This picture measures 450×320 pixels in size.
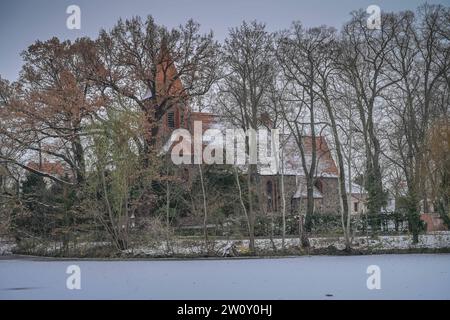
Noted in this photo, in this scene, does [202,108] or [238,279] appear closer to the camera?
[238,279]

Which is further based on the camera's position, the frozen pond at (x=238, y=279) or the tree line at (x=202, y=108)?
the tree line at (x=202, y=108)

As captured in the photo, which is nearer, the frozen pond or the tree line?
the frozen pond

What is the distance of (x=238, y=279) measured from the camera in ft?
A: 51.1

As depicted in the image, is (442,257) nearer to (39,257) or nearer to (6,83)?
(39,257)

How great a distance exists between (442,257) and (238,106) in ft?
38.4

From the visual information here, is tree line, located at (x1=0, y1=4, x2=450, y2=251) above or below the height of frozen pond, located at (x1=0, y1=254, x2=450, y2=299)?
→ above

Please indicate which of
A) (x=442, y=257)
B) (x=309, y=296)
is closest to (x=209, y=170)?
(x=442, y=257)

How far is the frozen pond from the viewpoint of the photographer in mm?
12898

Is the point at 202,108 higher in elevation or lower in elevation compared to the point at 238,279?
higher

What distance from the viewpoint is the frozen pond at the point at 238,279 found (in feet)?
42.3

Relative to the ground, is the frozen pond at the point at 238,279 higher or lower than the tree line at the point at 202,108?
lower

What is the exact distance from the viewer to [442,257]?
2114 cm
